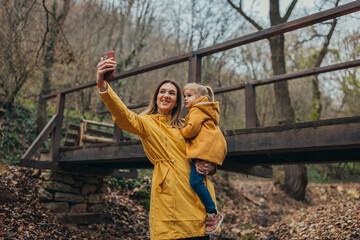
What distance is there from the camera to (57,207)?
6.43 meters

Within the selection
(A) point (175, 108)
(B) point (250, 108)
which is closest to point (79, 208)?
(B) point (250, 108)

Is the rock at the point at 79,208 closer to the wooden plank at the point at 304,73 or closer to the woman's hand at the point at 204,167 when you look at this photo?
the wooden plank at the point at 304,73

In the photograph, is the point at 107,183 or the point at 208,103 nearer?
the point at 208,103

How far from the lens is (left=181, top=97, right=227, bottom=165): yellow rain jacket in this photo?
A: 252cm

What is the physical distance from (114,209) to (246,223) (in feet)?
12.2

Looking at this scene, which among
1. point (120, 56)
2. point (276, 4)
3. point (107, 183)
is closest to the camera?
point (107, 183)

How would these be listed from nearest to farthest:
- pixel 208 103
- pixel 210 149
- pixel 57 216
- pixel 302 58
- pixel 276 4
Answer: pixel 210 149 < pixel 208 103 < pixel 57 216 < pixel 276 4 < pixel 302 58

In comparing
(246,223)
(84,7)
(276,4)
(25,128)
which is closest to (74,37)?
(84,7)

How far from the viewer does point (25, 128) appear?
33.9 feet

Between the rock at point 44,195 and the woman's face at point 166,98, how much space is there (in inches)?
178

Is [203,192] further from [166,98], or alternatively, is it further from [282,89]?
[282,89]

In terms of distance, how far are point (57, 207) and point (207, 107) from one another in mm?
4964

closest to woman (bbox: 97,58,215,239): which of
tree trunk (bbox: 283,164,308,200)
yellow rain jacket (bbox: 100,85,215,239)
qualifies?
yellow rain jacket (bbox: 100,85,215,239)

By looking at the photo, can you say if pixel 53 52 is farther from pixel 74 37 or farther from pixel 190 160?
pixel 190 160
